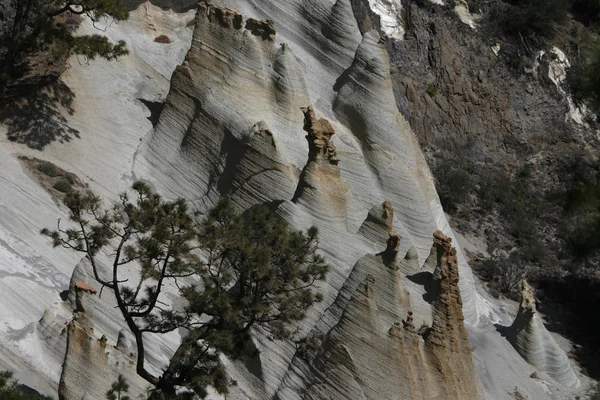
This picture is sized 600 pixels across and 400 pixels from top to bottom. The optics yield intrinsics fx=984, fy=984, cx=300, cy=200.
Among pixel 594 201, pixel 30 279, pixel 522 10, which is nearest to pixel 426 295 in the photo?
pixel 594 201

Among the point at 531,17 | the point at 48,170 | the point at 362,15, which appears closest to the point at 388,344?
the point at 48,170

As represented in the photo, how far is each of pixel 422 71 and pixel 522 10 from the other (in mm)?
7387

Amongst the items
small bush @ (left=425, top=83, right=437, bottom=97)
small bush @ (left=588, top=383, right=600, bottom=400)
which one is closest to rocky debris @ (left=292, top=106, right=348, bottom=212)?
small bush @ (left=588, top=383, right=600, bottom=400)

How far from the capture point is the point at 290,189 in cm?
2100

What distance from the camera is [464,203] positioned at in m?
30.6

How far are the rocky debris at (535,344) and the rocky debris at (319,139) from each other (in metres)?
5.68

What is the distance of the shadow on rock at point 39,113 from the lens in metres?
22.3

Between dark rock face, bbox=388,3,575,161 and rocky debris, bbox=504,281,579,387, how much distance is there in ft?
38.5

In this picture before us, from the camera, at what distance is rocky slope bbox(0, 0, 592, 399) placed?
17.9 metres

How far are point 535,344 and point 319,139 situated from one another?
6.71m

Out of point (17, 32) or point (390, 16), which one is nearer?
point (17, 32)

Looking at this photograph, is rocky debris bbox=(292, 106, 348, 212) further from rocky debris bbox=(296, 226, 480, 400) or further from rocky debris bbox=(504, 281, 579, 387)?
rocky debris bbox=(504, 281, 579, 387)

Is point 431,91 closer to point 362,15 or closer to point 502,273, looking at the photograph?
point 362,15

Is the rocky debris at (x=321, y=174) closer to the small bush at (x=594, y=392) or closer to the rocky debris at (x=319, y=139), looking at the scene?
the rocky debris at (x=319, y=139)
